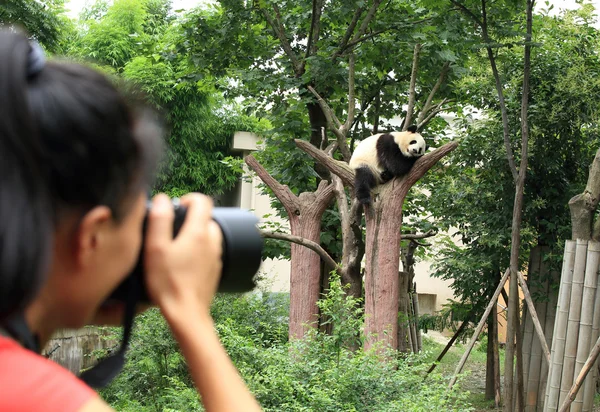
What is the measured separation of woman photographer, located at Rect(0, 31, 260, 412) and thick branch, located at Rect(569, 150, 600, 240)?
5479 millimetres

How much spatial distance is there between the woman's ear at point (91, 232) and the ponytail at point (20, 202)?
1.3 inches

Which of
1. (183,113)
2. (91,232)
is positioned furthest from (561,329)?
(183,113)

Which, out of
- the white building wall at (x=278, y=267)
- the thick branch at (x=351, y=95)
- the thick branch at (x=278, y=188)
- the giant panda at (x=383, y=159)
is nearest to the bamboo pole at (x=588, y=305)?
the giant panda at (x=383, y=159)

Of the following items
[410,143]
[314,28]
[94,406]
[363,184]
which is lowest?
[94,406]

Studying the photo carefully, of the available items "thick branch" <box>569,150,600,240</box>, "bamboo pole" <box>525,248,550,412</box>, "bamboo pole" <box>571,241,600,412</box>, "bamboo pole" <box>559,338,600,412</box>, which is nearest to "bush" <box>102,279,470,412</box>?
"bamboo pole" <box>559,338,600,412</box>

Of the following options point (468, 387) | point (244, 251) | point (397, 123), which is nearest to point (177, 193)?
point (397, 123)

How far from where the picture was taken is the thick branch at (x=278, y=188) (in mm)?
6953

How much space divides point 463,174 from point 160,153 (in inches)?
315

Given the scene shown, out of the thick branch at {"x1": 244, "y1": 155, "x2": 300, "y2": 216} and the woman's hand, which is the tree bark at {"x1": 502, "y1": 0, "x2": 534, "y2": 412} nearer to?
the thick branch at {"x1": 244, "y1": 155, "x2": 300, "y2": 216}

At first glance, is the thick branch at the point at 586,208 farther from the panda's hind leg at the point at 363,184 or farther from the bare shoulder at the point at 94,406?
the bare shoulder at the point at 94,406

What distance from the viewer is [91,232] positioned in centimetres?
57

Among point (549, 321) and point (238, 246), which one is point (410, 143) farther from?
point (238, 246)

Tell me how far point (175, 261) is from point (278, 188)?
6.35 m

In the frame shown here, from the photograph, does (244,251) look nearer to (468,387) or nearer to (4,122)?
(4,122)
